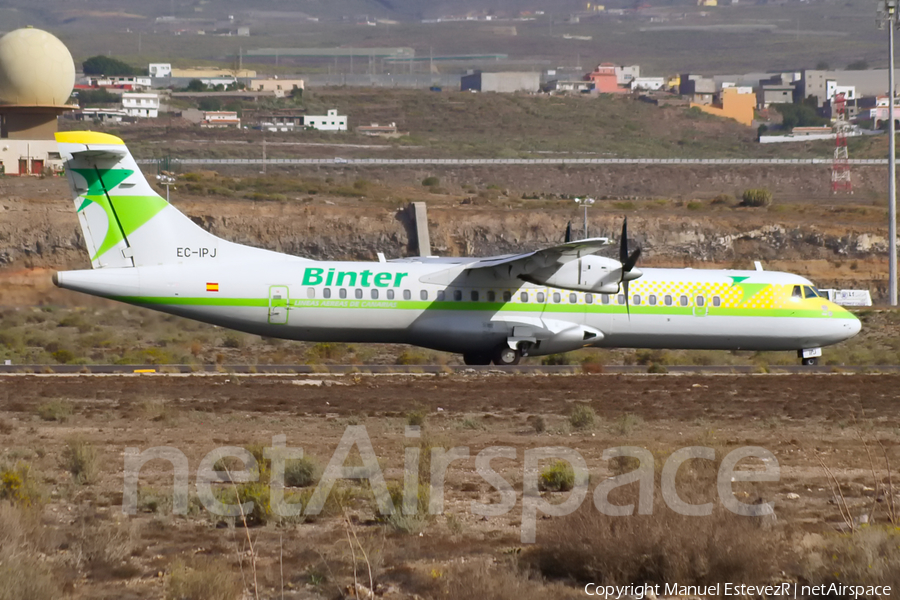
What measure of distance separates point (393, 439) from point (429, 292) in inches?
517

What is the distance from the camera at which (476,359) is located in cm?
3347

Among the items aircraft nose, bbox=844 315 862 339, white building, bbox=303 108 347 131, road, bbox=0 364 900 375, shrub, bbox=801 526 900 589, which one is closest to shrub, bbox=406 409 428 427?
road, bbox=0 364 900 375

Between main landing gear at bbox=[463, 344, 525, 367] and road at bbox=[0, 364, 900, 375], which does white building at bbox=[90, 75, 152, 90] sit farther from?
main landing gear at bbox=[463, 344, 525, 367]

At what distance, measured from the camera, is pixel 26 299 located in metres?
41.4

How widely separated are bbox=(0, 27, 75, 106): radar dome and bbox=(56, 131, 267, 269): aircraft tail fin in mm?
46380

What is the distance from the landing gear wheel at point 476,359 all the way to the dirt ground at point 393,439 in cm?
Answer: 321

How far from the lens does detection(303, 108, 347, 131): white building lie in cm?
15162

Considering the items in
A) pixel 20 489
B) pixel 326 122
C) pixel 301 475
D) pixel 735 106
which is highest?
pixel 735 106

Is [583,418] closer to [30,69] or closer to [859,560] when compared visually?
[859,560]

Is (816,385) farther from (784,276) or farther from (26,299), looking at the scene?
(26,299)

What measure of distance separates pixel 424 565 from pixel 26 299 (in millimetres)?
34153

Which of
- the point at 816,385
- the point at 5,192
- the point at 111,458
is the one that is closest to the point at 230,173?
the point at 5,192

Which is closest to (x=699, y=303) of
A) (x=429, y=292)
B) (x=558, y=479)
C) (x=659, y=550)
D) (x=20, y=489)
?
(x=429, y=292)

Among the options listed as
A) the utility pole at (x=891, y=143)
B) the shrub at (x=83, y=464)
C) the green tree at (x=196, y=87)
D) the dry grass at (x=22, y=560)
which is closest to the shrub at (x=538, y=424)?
the shrub at (x=83, y=464)
